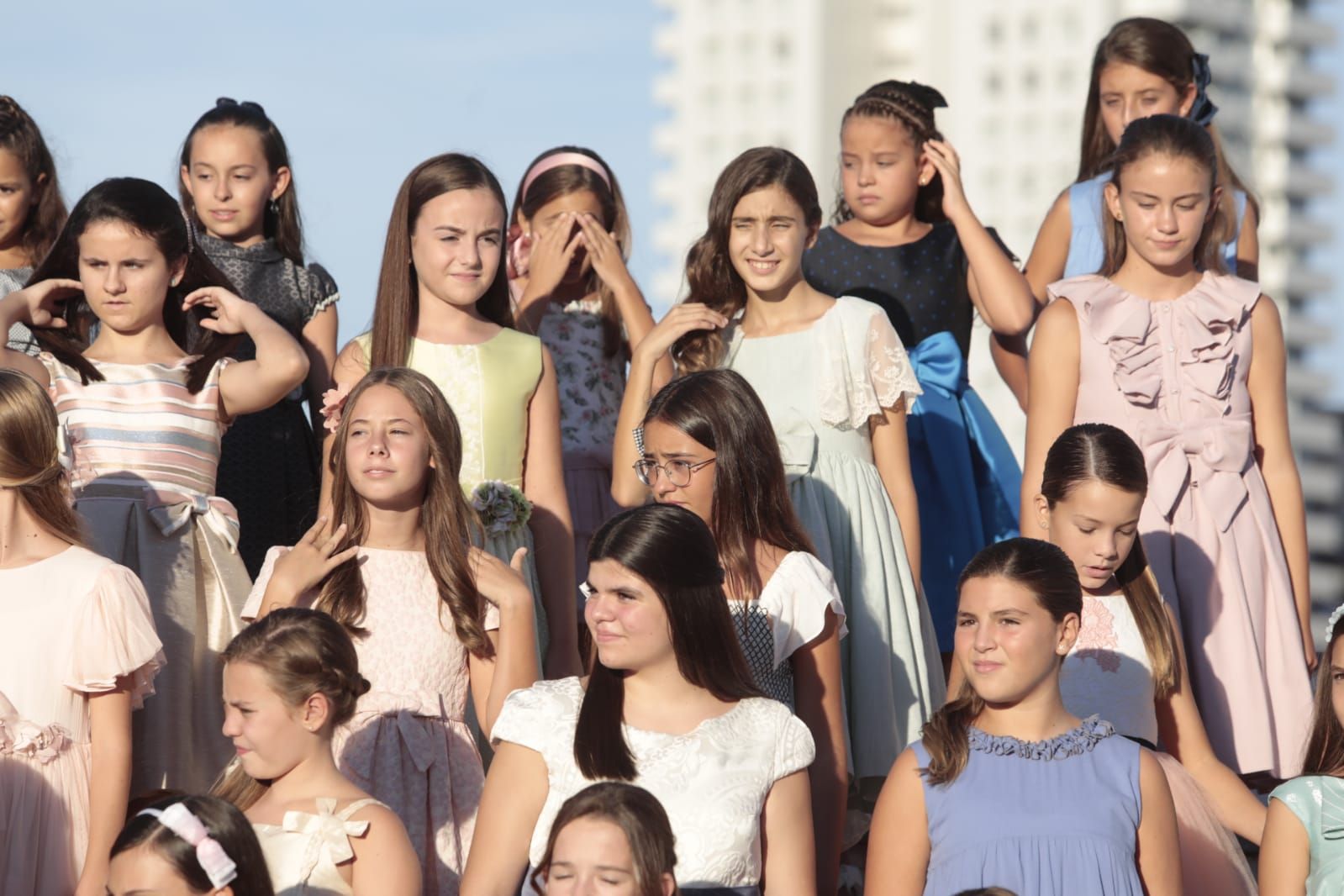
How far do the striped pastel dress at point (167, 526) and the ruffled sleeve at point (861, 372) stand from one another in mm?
1729

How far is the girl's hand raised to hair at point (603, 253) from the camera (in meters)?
7.14

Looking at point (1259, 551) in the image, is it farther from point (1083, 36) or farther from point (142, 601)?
A: point (1083, 36)

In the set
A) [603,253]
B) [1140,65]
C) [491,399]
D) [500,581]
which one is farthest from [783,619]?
[1140,65]

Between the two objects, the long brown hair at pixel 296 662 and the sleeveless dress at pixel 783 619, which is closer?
the long brown hair at pixel 296 662

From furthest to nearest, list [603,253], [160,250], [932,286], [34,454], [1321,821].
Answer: [932,286] < [603,253] < [160,250] < [34,454] < [1321,821]

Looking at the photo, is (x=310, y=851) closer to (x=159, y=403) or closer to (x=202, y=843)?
(x=202, y=843)

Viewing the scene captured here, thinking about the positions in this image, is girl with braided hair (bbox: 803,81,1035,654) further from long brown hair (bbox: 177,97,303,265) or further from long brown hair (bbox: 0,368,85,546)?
long brown hair (bbox: 0,368,85,546)

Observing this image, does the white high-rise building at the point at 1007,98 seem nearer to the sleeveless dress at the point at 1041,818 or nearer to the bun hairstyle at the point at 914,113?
the bun hairstyle at the point at 914,113

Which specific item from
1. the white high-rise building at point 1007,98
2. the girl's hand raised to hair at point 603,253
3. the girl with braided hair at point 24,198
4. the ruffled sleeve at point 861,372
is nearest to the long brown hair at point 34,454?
the girl with braided hair at point 24,198

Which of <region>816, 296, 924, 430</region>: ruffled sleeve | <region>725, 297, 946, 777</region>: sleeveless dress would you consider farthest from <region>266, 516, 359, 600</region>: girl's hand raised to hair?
<region>816, 296, 924, 430</region>: ruffled sleeve

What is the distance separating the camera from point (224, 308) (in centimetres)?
628

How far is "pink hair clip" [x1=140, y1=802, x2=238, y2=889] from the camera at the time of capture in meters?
4.32

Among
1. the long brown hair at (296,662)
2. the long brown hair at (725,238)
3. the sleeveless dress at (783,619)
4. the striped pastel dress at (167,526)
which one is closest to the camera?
the long brown hair at (296,662)

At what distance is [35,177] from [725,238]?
7.03ft
